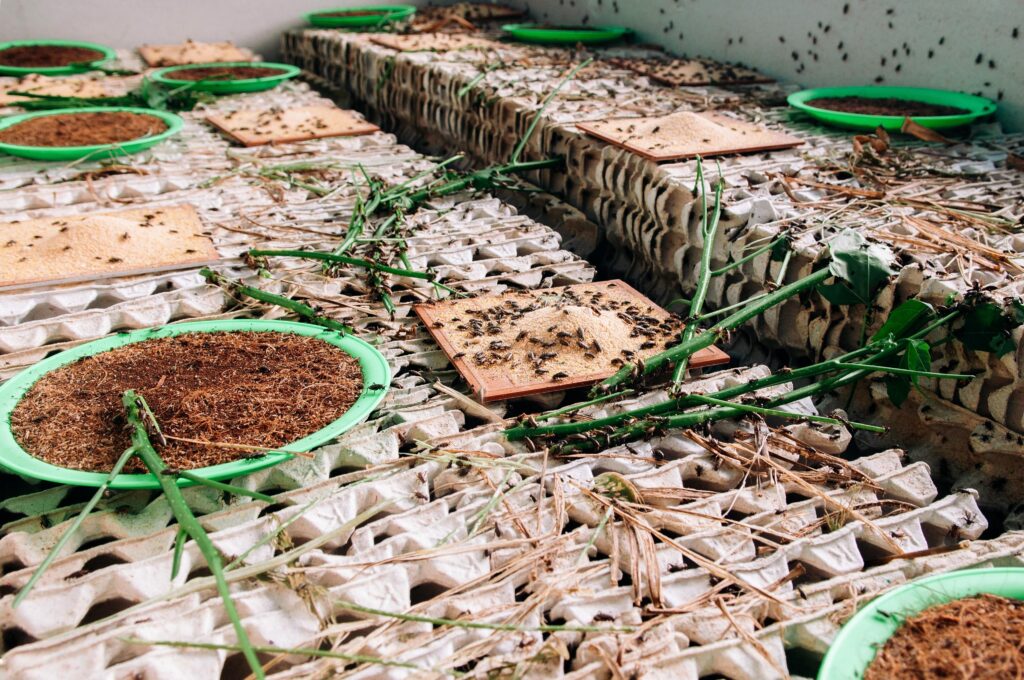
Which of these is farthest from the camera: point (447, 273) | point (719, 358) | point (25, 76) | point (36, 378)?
point (25, 76)

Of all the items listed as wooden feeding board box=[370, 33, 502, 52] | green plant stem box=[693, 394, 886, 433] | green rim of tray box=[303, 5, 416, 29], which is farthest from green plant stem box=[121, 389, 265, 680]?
green rim of tray box=[303, 5, 416, 29]

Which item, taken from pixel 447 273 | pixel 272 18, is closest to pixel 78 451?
pixel 447 273

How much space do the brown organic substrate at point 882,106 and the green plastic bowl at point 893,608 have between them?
1.73 meters

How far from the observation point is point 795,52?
9.57 ft

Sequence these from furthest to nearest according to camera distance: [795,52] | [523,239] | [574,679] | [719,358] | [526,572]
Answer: [795,52], [523,239], [719,358], [526,572], [574,679]

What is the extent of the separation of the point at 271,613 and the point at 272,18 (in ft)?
13.8

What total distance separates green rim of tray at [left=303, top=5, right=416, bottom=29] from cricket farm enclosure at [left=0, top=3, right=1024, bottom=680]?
2042mm

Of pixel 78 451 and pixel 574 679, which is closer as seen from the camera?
pixel 574 679

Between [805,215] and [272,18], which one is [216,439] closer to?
[805,215]

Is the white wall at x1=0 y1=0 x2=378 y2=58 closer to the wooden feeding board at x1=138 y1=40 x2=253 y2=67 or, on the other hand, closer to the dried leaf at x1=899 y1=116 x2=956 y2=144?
the wooden feeding board at x1=138 y1=40 x2=253 y2=67

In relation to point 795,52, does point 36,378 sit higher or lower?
lower

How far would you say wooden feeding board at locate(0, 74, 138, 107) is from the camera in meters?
2.92

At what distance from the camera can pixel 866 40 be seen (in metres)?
2.62

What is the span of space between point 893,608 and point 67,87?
3.18 meters
